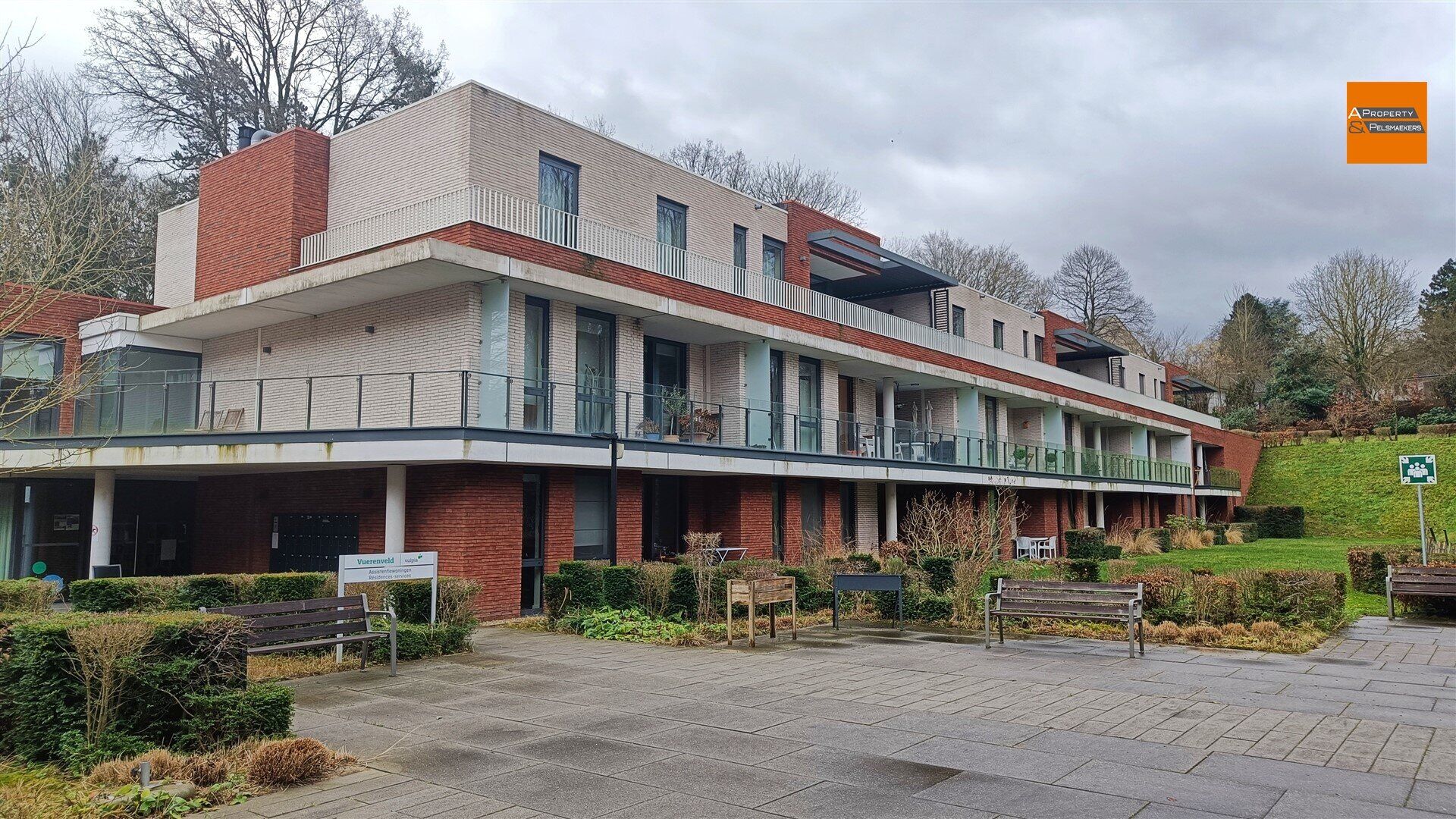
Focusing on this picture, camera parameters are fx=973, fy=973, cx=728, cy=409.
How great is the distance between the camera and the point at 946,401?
33.7 m

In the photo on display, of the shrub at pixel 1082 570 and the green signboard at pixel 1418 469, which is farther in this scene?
the green signboard at pixel 1418 469

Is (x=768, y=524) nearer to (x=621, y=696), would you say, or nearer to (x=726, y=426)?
(x=726, y=426)

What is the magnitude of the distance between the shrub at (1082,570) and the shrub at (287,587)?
36.5 ft

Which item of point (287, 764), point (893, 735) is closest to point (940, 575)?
point (893, 735)

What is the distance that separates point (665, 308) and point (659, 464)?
3.41 m

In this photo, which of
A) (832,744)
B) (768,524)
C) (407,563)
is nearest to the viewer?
(832,744)

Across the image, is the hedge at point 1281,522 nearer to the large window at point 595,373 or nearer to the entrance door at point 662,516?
the entrance door at point 662,516

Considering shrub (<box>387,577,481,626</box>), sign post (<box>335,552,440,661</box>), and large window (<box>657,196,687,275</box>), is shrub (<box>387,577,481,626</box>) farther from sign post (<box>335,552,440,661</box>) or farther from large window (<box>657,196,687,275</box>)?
large window (<box>657,196,687,275</box>)

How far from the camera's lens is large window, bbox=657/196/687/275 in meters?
21.3

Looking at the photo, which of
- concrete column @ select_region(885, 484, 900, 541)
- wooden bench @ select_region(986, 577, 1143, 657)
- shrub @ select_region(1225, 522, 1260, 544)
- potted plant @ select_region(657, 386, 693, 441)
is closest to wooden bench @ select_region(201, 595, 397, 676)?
wooden bench @ select_region(986, 577, 1143, 657)

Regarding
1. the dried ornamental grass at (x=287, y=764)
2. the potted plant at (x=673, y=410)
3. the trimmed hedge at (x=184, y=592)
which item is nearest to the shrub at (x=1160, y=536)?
the potted plant at (x=673, y=410)

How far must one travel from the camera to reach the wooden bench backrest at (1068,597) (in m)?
11.2

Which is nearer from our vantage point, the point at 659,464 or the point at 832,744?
the point at 832,744

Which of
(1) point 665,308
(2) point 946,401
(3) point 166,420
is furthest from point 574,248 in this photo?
(2) point 946,401
